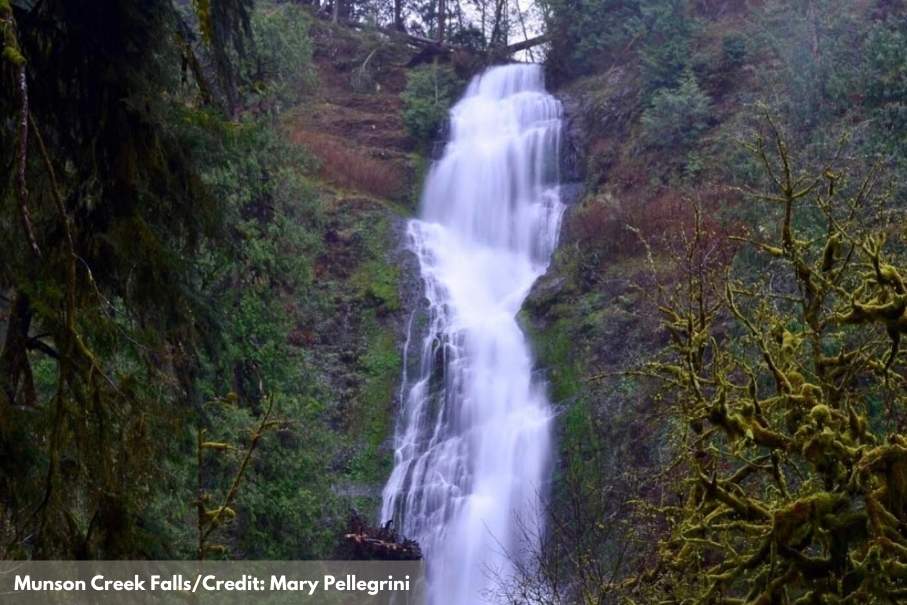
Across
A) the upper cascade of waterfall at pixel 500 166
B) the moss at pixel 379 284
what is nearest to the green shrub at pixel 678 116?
the upper cascade of waterfall at pixel 500 166

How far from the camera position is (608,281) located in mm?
18391

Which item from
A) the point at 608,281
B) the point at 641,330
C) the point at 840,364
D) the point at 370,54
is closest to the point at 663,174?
the point at 608,281

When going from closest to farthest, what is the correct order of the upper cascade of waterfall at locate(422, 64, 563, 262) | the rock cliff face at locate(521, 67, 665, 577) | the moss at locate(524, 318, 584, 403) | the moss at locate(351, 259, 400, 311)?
the rock cliff face at locate(521, 67, 665, 577)
the moss at locate(524, 318, 584, 403)
the moss at locate(351, 259, 400, 311)
the upper cascade of waterfall at locate(422, 64, 563, 262)

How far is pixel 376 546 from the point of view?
15023 millimetres

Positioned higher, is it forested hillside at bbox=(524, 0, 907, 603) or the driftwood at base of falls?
forested hillside at bbox=(524, 0, 907, 603)

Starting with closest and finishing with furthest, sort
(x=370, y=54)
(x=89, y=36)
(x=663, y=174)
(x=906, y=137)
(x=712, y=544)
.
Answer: (x=712, y=544)
(x=89, y=36)
(x=906, y=137)
(x=663, y=174)
(x=370, y=54)

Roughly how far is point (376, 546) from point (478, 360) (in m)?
4.86

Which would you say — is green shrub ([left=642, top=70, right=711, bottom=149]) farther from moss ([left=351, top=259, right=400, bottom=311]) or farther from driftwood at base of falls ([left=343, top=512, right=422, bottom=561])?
driftwood at base of falls ([left=343, top=512, right=422, bottom=561])

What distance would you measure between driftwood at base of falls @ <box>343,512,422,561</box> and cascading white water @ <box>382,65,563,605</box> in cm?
70

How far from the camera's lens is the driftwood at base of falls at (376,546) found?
14805 mm

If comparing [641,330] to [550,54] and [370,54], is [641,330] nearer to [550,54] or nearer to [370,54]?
[550,54]

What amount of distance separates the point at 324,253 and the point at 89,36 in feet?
59.0

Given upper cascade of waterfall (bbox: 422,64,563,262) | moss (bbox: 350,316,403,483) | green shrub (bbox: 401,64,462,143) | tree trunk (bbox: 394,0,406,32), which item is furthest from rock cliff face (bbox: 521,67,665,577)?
tree trunk (bbox: 394,0,406,32)

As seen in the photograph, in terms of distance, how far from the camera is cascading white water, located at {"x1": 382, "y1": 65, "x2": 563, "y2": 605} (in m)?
15.5
